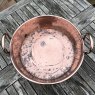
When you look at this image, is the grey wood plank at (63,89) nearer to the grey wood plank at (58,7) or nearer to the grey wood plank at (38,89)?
the grey wood plank at (38,89)

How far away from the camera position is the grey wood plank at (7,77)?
3.31 metres

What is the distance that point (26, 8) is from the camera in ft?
13.9

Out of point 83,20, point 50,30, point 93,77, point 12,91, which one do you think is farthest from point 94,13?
point 12,91

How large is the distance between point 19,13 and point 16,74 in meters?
1.48

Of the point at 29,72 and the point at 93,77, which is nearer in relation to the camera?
the point at 29,72

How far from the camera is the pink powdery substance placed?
10.2ft

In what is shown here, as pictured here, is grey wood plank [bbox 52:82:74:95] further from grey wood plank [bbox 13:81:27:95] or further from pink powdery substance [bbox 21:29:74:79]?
grey wood plank [bbox 13:81:27:95]

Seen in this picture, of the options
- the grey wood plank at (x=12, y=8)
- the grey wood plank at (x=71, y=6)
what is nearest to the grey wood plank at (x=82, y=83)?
the grey wood plank at (x=71, y=6)

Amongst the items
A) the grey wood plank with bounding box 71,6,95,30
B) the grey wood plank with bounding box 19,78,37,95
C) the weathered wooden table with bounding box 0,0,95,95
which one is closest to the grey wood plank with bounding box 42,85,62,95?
the weathered wooden table with bounding box 0,0,95,95

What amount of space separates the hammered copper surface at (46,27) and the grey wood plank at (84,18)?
0.69 metres

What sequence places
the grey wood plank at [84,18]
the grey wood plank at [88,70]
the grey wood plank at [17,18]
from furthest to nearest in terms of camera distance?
the grey wood plank at [17,18]
the grey wood plank at [84,18]
the grey wood plank at [88,70]

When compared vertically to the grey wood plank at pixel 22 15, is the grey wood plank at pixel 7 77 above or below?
below

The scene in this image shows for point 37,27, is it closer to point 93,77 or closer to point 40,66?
point 40,66

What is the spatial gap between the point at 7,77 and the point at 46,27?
46.0 inches
